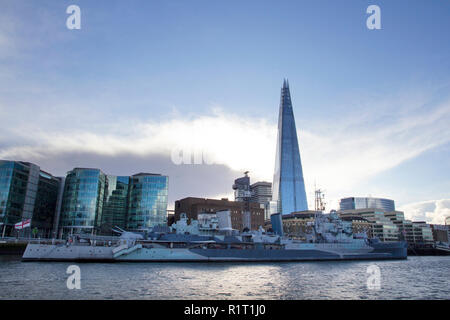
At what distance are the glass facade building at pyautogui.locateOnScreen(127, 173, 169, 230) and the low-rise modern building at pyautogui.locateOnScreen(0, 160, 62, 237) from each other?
24421mm

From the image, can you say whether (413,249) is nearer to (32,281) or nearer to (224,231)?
(224,231)

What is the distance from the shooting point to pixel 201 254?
156 ft

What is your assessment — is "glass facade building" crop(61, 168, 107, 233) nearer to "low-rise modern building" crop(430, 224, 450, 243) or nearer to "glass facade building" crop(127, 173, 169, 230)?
"glass facade building" crop(127, 173, 169, 230)

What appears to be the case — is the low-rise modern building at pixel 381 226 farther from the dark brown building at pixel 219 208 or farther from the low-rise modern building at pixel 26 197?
the low-rise modern building at pixel 26 197

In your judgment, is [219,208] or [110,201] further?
[219,208]

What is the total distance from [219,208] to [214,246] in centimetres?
5826

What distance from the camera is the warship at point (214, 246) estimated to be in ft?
141

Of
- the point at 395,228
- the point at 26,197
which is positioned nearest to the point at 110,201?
the point at 26,197

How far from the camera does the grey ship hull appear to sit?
4188 centimetres

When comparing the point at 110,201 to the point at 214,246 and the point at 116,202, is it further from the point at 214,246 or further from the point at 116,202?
the point at 214,246

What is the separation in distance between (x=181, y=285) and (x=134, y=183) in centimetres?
8354

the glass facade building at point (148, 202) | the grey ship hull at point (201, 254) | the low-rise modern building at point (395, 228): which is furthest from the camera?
the low-rise modern building at point (395, 228)

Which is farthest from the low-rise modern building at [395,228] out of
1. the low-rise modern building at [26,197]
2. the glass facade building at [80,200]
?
the low-rise modern building at [26,197]

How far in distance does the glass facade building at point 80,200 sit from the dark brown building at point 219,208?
32.6 m
